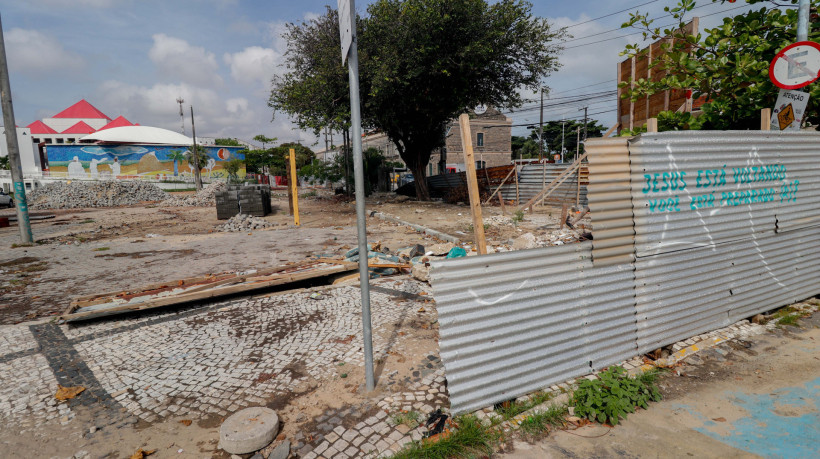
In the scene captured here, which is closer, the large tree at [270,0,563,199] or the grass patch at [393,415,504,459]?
the grass patch at [393,415,504,459]

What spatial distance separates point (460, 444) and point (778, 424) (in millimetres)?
2075

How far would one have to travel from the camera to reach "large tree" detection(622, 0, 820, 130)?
4688mm

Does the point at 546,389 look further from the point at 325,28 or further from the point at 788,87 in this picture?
the point at 325,28

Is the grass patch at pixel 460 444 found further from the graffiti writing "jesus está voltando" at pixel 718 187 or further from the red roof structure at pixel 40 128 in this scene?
the red roof structure at pixel 40 128

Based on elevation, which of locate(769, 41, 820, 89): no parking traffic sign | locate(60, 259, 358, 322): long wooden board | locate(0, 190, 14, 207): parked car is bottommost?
locate(60, 259, 358, 322): long wooden board

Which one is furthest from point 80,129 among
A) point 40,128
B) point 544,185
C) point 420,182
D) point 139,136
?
point 544,185

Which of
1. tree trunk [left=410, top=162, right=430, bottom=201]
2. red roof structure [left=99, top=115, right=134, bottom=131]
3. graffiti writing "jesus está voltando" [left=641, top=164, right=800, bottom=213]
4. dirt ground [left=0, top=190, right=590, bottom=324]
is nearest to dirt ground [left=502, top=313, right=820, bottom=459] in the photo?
graffiti writing "jesus está voltando" [left=641, top=164, right=800, bottom=213]

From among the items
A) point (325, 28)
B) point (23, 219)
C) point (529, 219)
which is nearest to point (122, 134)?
point (325, 28)

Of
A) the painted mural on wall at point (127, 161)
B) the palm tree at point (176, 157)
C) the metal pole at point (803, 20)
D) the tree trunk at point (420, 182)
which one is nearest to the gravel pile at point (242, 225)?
the tree trunk at point (420, 182)

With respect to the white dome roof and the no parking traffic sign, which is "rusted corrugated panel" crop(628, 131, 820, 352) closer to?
the no parking traffic sign

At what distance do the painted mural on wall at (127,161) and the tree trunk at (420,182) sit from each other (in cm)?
3874

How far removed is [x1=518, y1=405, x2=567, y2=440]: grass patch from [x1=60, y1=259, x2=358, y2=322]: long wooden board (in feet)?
12.8

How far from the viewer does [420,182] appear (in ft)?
67.6

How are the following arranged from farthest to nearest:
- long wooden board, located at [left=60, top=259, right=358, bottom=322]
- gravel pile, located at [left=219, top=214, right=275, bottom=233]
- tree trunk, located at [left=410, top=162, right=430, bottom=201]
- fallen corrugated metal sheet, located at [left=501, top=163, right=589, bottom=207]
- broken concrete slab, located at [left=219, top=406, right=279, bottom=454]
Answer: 1. tree trunk, located at [left=410, top=162, right=430, bottom=201]
2. fallen corrugated metal sheet, located at [left=501, top=163, right=589, bottom=207]
3. gravel pile, located at [left=219, top=214, right=275, bottom=233]
4. long wooden board, located at [left=60, top=259, right=358, bottom=322]
5. broken concrete slab, located at [left=219, top=406, right=279, bottom=454]
